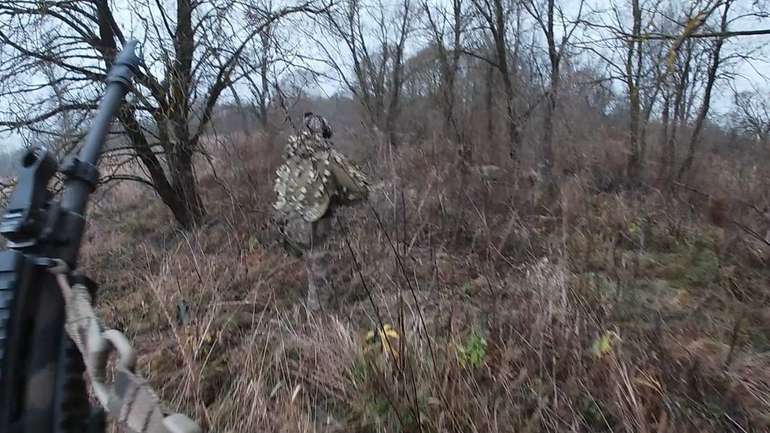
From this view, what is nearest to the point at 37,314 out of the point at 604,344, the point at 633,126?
the point at 604,344

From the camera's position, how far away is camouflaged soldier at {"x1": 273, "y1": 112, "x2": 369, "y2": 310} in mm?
4508

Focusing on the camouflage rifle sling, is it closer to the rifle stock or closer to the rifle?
the rifle

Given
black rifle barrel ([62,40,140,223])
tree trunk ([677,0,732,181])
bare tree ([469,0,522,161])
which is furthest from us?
bare tree ([469,0,522,161])

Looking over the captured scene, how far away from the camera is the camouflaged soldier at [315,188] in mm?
4508

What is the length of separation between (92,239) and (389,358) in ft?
27.9

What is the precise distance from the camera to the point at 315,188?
4547mm

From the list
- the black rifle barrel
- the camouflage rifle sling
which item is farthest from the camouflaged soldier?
the camouflage rifle sling

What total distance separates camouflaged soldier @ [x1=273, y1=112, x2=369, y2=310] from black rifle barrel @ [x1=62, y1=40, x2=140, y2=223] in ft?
9.99

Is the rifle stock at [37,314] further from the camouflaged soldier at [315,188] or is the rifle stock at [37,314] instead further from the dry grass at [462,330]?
the camouflaged soldier at [315,188]

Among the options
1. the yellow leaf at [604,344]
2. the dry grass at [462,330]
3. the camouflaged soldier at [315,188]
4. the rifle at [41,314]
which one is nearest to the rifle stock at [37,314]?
the rifle at [41,314]

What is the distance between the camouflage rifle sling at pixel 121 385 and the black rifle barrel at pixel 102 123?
29 centimetres

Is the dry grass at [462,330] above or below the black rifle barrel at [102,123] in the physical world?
below

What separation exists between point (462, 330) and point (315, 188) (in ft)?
5.71

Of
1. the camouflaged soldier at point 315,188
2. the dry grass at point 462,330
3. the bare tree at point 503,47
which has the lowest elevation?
the dry grass at point 462,330
